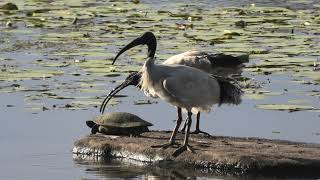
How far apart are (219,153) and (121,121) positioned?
1.59 m

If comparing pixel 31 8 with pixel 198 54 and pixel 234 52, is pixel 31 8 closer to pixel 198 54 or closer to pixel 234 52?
pixel 234 52

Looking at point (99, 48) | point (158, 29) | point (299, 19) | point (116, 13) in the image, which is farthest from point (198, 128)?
point (116, 13)

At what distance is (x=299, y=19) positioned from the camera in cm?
2273

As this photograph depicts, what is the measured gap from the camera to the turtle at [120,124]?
11789 mm

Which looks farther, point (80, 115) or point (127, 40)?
point (127, 40)

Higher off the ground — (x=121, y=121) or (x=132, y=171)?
(x=121, y=121)

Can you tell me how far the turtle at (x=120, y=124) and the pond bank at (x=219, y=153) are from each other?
96 mm

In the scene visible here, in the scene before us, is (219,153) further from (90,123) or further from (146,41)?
(90,123)

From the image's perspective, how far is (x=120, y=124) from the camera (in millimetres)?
11797

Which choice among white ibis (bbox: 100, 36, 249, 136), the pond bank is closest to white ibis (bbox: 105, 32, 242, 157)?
the pond bank

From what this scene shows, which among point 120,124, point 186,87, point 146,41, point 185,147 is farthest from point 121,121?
point 186,87

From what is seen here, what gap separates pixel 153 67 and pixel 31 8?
1550 centimetres

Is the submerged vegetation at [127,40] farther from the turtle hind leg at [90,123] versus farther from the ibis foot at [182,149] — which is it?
the ibis foot at [182,149]

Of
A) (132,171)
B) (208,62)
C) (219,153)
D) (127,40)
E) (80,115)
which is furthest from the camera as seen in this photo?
(127,40)
